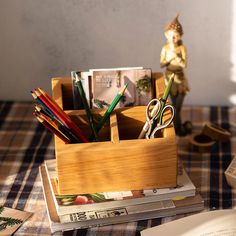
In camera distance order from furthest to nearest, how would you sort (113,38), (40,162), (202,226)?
(113,38) → (40,162) → (202,226)

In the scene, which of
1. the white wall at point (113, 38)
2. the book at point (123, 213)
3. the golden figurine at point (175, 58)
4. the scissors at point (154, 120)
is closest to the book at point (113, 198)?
the book at point (123, 213)

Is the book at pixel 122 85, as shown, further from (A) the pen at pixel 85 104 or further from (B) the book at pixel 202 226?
(B) the book at pixel 202 226

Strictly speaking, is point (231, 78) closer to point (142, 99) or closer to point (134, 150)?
point (142, 99)

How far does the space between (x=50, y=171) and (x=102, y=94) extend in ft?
0.62

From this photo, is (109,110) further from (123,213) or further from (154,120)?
(123,213)

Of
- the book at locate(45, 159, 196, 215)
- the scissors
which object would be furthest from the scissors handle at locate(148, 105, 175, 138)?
the book at locate(45, 159, 196, 215)

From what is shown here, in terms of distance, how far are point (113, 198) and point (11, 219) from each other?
0.66 feet

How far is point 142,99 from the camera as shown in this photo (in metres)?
1.38

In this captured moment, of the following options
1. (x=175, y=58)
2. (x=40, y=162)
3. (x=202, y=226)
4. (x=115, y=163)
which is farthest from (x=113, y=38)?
(x=202, y=226)

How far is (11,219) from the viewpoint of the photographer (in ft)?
4.25

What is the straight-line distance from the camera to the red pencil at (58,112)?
1255 millimetres

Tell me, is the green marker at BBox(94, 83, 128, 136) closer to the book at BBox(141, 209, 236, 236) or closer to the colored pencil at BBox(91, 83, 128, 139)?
the colored pencil at BBox(91, 83, 128, 139)

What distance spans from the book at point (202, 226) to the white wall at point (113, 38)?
19.9 inches

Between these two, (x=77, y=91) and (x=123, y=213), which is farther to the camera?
(x=77, y=91)
